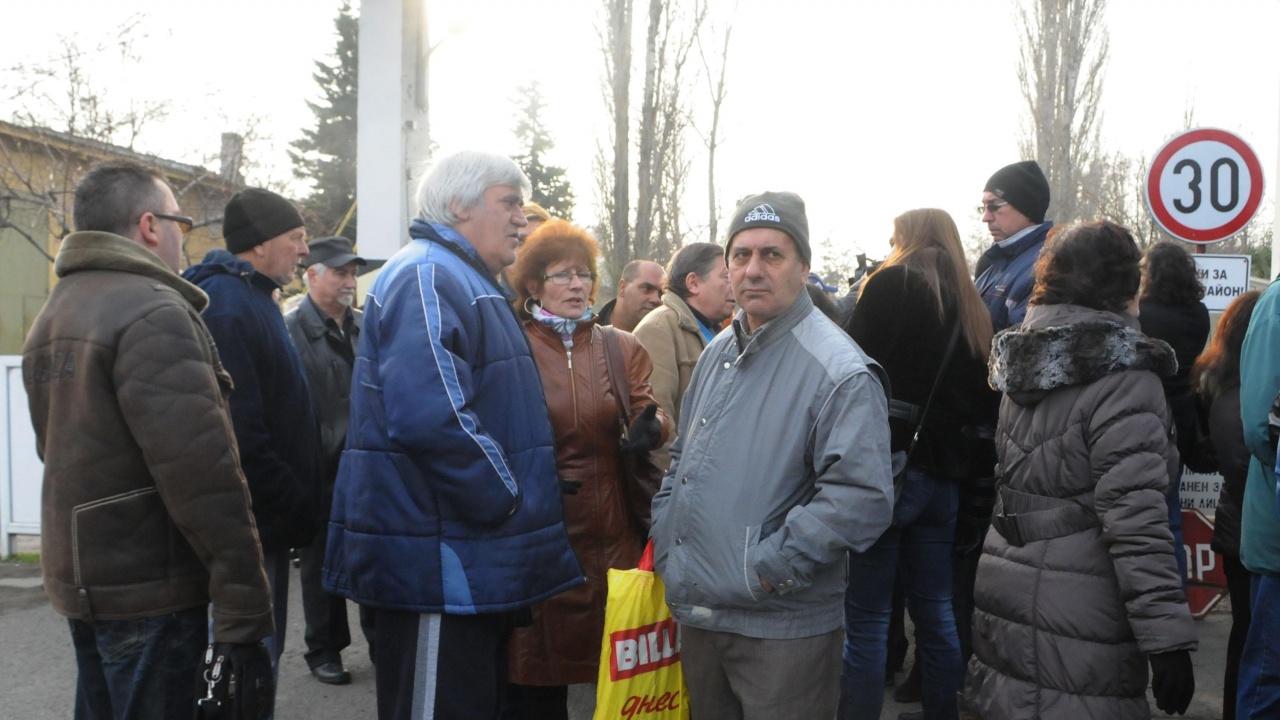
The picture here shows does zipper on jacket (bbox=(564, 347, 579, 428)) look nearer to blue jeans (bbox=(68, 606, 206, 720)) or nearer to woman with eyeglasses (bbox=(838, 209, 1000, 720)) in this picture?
woman with eyeglasses (bbox=(838, 209, 1000, 720))

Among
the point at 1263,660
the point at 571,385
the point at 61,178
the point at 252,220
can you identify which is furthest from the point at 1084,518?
the point at 61,178

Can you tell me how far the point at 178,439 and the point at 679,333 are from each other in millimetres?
2514

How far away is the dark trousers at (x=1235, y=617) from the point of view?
3984 millimetres

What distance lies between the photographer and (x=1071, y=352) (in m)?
2.85

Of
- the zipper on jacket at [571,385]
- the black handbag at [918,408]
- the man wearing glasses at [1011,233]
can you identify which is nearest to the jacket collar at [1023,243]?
the man wearing glasses at [1011,233]

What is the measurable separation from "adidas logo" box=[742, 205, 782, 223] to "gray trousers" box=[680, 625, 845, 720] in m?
1.13

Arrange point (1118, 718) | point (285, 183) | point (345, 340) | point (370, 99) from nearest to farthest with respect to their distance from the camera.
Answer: point (1118, 718), point (345, 340), point (370, 99), point (285, 183)

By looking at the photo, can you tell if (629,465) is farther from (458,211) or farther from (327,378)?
(327,378)

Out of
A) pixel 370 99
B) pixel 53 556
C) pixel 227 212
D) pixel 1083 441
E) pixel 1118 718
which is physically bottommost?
pixel 1118 718

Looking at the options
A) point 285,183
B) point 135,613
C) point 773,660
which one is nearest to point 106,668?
point 135,613

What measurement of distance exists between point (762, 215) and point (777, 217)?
4 centimetres

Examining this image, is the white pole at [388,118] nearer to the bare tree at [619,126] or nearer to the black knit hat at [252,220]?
the black knit hat at [252,220]

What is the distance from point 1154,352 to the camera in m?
2.81

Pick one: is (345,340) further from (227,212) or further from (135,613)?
(135,613)
